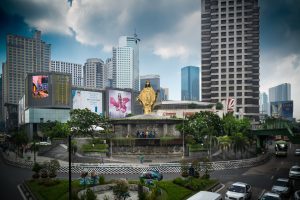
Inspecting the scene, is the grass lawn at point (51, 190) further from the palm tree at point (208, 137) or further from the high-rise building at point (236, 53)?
the high-rise building at point (236, 53)

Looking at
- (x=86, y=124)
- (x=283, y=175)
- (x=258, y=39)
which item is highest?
(x=258, y=39)

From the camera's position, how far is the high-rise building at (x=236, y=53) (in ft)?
469

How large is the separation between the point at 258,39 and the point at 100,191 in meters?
133

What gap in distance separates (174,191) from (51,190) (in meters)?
13.4

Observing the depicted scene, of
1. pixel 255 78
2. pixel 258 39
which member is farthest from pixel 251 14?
pixel 255 78

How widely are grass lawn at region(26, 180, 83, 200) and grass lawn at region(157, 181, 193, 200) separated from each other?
942 centimetres

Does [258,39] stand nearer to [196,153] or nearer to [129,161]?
[196,153]

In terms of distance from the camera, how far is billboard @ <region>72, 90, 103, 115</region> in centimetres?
14288

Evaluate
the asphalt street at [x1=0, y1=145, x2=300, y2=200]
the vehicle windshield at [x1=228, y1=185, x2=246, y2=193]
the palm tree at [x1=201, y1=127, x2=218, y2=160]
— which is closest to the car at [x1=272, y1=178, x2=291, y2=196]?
the asphalt street at [x1=0, y1=145, x2=300, y2=200]

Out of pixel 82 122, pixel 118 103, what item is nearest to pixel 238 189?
pixel 82 122

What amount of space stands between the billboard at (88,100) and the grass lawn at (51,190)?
358 ft

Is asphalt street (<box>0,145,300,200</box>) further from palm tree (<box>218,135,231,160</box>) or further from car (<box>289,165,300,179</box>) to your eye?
palm tree (<box>218,135,231,160</box>)

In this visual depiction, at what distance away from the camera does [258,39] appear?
5709 inches

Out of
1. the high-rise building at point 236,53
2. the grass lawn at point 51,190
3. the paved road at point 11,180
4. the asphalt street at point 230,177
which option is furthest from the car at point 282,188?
the high-rise building at point 236,53
